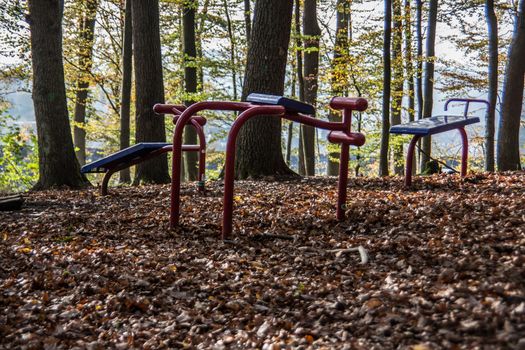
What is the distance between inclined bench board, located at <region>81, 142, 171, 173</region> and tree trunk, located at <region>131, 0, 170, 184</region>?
2.04 metres

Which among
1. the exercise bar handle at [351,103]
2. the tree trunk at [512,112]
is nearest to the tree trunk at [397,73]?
the tree trunk at [512,112]

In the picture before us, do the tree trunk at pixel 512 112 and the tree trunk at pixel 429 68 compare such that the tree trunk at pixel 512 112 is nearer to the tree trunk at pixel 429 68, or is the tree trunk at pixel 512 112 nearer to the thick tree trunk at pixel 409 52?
the tree trunk at pixel 429 68

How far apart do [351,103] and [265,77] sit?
2.91m

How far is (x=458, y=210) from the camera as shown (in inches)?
A: 180

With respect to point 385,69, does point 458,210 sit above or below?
below

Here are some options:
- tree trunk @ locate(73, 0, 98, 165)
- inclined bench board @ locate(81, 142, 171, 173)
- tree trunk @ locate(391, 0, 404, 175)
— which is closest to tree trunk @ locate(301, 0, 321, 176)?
tree trunk @ locate(391, 0, 404, 175)

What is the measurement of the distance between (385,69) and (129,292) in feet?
22.2

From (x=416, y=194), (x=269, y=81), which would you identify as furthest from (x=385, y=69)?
(x=416, y=194)

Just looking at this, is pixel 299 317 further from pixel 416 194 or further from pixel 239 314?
pixel 416 194

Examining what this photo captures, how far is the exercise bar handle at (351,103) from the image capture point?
4.57 m

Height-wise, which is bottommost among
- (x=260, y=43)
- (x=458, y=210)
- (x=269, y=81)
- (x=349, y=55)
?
(x=458, y=210)

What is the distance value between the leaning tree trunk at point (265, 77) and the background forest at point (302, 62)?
2.43 meters

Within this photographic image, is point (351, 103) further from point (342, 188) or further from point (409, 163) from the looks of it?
point (409, 163)

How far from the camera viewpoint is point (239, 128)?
4.34 metres
